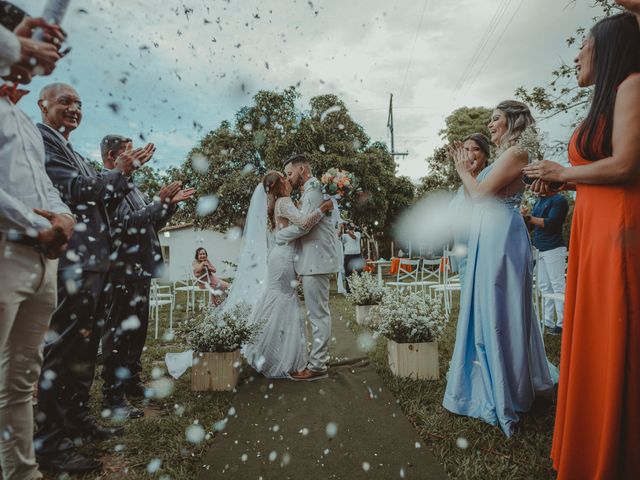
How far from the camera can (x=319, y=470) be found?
2.30m

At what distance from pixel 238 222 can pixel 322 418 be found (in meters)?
16.0

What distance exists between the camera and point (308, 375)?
13.6 feet

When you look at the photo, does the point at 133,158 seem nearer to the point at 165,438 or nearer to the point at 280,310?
the point at 165,438

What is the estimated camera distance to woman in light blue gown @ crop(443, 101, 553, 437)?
9.05ft

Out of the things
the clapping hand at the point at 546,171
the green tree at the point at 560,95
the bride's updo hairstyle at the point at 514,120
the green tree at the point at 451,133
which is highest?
the green tree at the point at 451,133

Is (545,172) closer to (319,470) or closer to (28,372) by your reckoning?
(319,470)

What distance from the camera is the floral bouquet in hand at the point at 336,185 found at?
4.21 m

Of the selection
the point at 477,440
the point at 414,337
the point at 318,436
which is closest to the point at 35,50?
the point at 318,436

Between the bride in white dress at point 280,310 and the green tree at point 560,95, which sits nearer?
the bride in white dress at point 280,310

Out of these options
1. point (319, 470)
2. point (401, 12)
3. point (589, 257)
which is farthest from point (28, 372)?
point (401, 12)

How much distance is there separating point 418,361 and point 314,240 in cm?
173

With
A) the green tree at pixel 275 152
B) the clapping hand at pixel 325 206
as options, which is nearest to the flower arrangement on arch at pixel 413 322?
the clapping hand at pixel 325 206

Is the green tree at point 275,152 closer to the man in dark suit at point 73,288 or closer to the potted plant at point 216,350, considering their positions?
the potted plant at point 216,350

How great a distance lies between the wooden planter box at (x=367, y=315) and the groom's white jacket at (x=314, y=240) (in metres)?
2.96
